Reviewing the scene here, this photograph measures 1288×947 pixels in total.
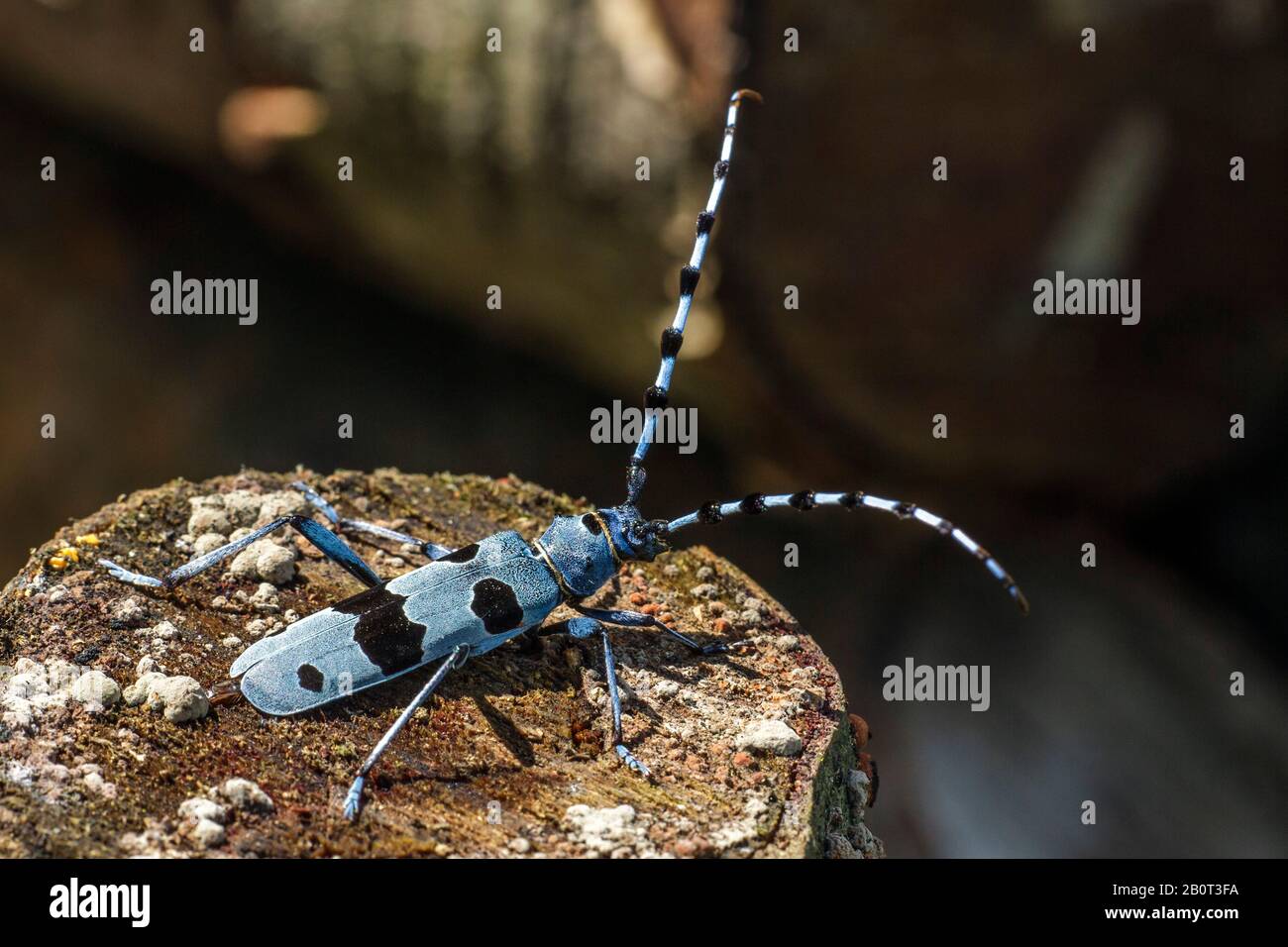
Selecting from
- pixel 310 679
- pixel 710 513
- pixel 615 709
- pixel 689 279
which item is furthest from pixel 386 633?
pixel 689 279

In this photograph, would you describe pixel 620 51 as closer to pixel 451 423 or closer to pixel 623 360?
pixel 623 360

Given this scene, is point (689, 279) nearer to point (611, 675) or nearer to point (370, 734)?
point (611, 675)

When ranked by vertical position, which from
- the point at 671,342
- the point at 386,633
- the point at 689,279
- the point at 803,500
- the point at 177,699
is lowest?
the point at 177,699

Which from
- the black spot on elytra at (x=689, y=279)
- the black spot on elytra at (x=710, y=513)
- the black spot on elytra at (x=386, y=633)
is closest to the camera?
the black spot on elytra at (x=386, y=633)

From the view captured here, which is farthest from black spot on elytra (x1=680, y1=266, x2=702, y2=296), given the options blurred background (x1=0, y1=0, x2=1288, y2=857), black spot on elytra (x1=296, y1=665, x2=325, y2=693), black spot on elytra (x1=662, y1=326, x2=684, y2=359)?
blurred background (x1=0, y1=0, x2=1288, y2=857)

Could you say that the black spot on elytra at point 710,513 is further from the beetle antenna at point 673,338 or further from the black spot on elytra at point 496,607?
the black spot on elytra at point 496,607

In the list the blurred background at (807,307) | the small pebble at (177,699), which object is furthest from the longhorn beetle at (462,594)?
the blurred background at (807,307)

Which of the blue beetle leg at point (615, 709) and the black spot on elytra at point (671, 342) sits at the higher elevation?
the black spot on elytra at point (671, 342)
